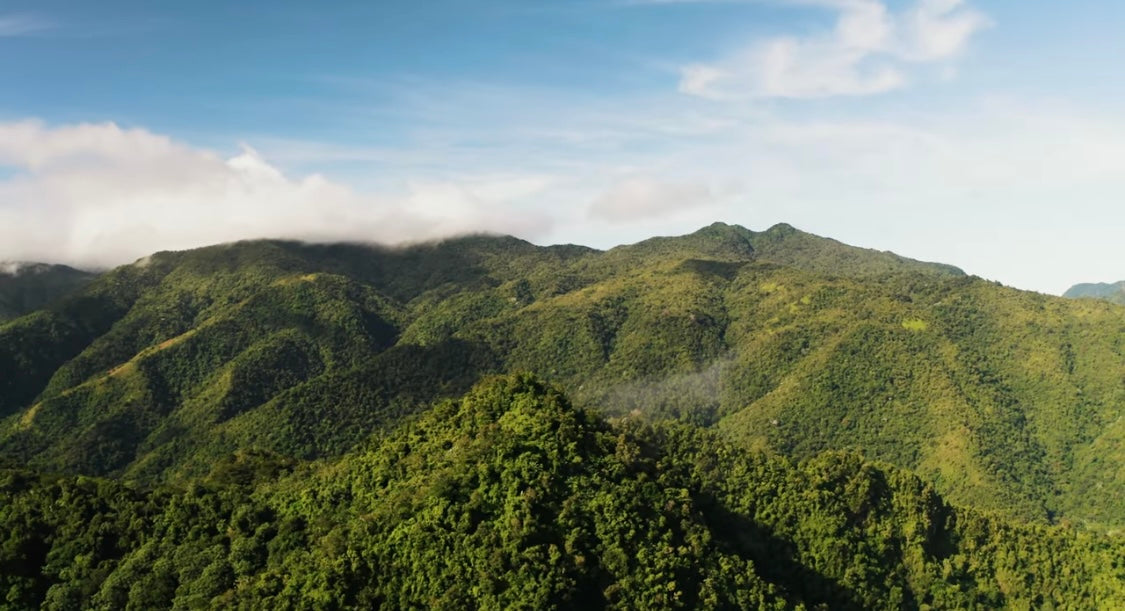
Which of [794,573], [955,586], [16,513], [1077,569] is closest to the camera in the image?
[16,513]

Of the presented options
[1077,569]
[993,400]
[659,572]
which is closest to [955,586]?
[1077,569]

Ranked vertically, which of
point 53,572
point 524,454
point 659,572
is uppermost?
point 524,454

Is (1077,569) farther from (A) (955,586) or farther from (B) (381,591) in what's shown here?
A: (B) (381,591)

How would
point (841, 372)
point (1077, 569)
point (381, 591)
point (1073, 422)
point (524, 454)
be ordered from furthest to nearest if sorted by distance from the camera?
point (841, 372) → point (1073, 422) → point (1077, 569) → point (524, 454) → point (381, 591)

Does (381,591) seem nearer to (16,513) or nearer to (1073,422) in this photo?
(16,513)

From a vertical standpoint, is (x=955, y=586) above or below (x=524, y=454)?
below

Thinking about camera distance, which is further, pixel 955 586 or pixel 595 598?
pixel 955 586
